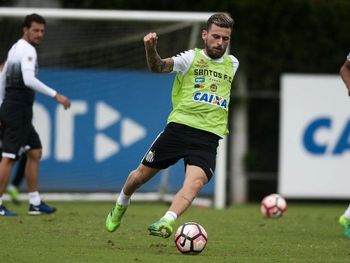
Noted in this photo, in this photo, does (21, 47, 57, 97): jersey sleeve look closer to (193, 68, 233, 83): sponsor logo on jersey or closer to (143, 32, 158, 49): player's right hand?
(193, 68, 233, 83): sponsor logo on jersey

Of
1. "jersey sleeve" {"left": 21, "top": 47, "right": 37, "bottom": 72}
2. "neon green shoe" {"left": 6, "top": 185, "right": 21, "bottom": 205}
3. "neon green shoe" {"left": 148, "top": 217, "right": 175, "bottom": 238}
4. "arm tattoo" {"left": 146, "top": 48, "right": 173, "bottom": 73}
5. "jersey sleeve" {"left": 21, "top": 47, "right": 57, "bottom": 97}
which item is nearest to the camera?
"neon green shoe" {"left": 148, "top": 217, "right": 175, "bottom": 238}

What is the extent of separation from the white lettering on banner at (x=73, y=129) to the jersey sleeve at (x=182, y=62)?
24.5ft

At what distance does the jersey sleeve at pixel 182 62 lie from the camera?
376 inches

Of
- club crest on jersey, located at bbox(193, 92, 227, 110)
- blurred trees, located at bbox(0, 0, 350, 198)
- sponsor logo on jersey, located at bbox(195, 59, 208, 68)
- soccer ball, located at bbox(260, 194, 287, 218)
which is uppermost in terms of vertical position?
blurred trees, located at bbox(0, 0, 350, 198)

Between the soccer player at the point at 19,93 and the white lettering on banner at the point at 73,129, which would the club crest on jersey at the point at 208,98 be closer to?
the soccer player at the point at 19,93

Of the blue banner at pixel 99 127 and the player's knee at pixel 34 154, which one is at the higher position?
the blue banner at pixel 99 127

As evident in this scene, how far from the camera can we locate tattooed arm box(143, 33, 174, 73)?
8.95 metres

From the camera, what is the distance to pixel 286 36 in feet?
63.3

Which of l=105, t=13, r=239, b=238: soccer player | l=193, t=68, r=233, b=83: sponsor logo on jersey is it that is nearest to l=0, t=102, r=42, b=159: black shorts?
l=105, t=13, r=239, b=238: soccer player

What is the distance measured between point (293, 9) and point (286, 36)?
522 millimetres

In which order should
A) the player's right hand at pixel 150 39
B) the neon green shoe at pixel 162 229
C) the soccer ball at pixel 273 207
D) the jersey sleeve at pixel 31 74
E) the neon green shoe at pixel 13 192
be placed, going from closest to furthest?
the neon green shoe at pixel 162 229
the player's right hand at pixel 150 39
the jersey sleeve at pixel 31 74
the soccer ball at pixel 273 207
the neon green shoe at pixel 13 192

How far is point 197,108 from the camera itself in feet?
31.2

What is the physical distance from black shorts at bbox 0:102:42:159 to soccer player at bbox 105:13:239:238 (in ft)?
9.94

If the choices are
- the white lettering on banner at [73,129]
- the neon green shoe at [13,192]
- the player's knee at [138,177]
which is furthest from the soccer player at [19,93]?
the white lettering on banner at [73,129]
